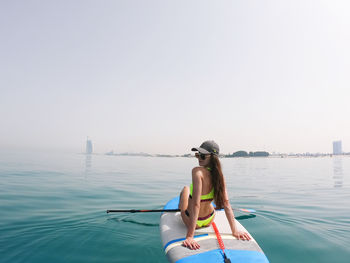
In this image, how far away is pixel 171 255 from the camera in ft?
11.9

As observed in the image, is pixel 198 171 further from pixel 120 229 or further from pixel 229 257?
pixel 120 229

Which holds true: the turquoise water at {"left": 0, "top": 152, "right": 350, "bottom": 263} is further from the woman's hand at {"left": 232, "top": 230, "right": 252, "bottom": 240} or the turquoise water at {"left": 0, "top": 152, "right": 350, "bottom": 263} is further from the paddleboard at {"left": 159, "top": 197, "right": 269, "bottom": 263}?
the woman's hand at {"left": 232, "top": 230, "right": 252, "bottom": 240}

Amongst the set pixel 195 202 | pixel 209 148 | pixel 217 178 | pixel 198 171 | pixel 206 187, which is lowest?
pixel 195 202

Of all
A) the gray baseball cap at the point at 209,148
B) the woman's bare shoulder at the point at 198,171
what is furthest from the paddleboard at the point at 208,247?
A: the gray baseball cap at the point at 209,148

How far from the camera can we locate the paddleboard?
341cm

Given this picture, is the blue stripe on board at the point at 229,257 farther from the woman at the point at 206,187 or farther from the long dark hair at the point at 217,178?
the long dark hair at the point at 217,178

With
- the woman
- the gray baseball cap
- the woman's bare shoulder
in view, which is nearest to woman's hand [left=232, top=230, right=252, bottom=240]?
the woman

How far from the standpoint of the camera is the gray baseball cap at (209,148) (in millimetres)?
3932

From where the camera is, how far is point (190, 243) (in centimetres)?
373

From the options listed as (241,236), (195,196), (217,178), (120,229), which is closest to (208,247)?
(241,236)

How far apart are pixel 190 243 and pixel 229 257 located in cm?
71

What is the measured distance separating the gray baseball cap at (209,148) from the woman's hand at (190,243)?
1649 millimetres

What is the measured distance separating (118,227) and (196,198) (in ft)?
11.9

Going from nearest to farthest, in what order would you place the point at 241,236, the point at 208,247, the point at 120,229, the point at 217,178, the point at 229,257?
the point at 229,257
the point at 208,247
the point at 217,178
the point at 241,236
the point at 120,229
